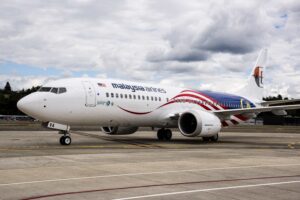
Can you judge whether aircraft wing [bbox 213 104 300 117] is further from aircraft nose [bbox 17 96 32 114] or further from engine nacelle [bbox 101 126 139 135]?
aircraft nose [bbox 17 96 32 114]

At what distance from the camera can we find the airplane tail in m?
36.8

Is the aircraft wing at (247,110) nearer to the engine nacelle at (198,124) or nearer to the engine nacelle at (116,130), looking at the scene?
the engine nacelle at (198,124)

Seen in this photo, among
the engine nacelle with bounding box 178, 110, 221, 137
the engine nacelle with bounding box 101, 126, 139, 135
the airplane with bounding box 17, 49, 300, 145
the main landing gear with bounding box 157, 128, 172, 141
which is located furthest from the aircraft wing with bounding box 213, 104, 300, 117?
the engine nacelle with bounding box 101, 126, 139, 135

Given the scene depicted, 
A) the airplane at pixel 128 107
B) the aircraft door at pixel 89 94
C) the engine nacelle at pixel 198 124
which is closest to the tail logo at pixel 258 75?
the airplane at pixel 128 107

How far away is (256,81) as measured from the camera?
123 ft

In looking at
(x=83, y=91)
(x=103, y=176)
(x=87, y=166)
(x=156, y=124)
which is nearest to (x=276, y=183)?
(x=103, y=176)

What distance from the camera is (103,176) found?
10.1 m

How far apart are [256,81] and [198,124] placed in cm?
1474

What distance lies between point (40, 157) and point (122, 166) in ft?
12.6

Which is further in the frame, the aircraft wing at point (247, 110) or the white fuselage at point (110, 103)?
the aircraft wing at point (247, 110)

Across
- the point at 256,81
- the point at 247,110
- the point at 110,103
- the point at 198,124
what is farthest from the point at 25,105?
the point at 256,81

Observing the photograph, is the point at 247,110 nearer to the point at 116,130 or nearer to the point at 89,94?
the point at 116,130

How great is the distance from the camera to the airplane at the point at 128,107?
20812 millimetres

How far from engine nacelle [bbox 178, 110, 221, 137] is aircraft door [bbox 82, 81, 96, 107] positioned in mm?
6658
